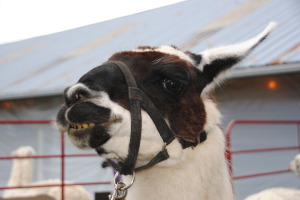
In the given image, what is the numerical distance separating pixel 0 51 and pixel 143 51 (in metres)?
12.9

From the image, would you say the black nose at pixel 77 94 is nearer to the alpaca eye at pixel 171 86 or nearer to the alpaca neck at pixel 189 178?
the alpaca eye at pixel 171 86

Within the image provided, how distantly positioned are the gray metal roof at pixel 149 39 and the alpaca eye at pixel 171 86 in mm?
4164

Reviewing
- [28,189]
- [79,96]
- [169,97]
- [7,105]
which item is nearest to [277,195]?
[169,97]

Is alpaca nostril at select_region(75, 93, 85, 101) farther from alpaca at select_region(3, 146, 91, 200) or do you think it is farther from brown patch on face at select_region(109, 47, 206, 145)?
alpaca at select_region(3, 146, 91, 200)

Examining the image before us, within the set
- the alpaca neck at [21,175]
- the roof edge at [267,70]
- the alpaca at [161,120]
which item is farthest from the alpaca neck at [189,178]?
the alpaca neck at [21,175]

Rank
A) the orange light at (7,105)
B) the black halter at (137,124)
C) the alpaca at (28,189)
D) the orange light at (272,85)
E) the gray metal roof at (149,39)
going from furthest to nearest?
the orange light at (7,105)
the gray metal roof at (149,39)
the orange light at (272,85)
the alpaca at (28,189)
the black halter at (137,124)

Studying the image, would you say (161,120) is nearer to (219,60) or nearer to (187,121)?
(187,121)

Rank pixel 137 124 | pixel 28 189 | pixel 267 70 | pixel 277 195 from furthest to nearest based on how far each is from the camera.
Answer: pixel 28 189 → pixel 267 70 → pixel 277 195 → pixel 137 124

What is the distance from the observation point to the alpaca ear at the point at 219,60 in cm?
207

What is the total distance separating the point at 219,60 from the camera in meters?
2.12

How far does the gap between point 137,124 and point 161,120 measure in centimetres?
14

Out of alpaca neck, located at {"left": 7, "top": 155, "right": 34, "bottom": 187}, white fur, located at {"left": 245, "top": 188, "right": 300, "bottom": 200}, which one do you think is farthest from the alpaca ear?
alpaca neck, located at {"left": 7, "top": 155, "right": 34, "bottom": 187}

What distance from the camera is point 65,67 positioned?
1011 centimetres

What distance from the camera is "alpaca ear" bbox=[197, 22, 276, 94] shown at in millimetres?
2074
